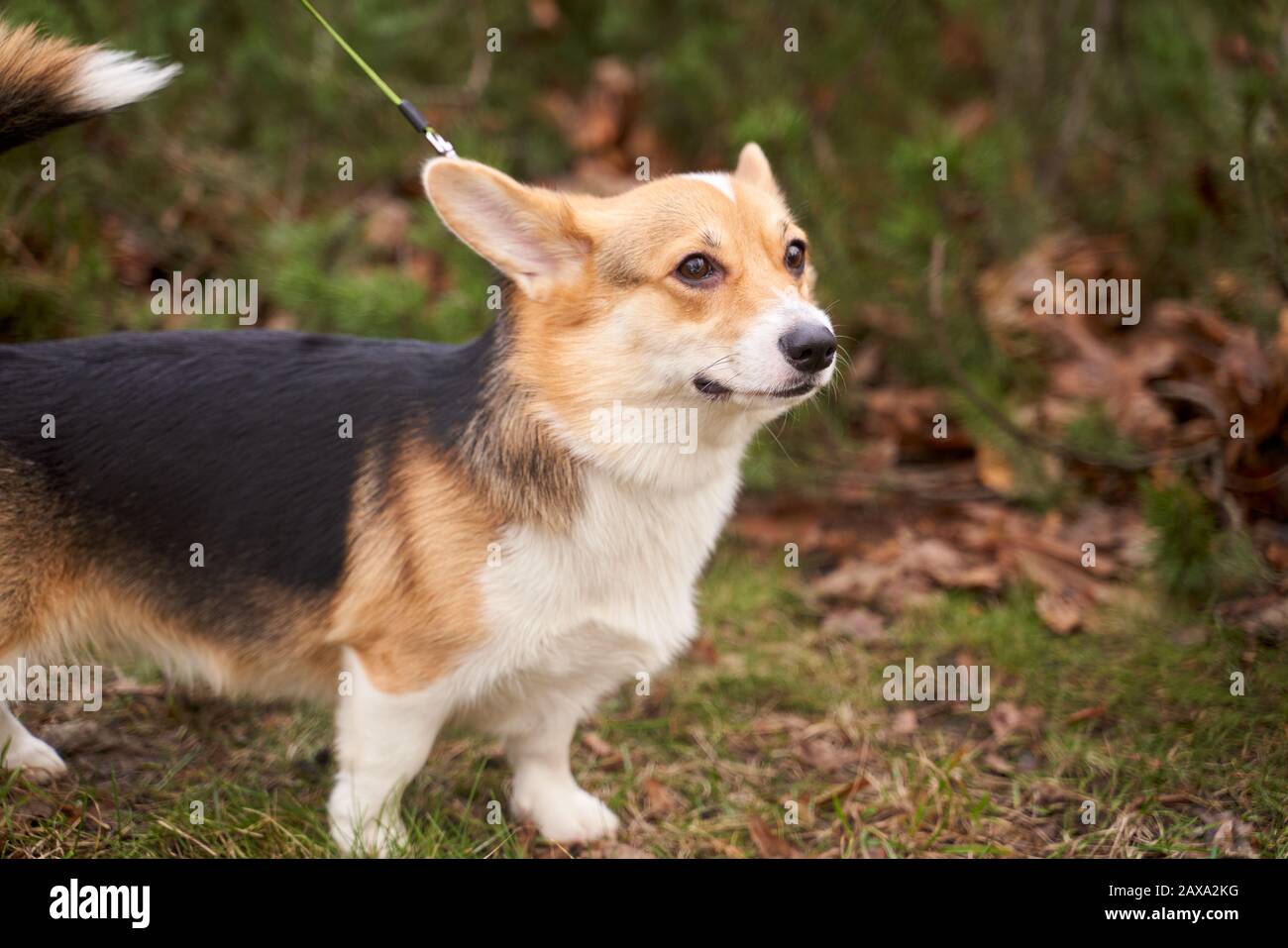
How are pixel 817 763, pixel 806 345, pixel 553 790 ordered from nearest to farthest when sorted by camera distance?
1. pixel 806 345
2. pixel 553 790
3. pixel 817 763

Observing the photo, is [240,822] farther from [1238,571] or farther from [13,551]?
[1238,571]

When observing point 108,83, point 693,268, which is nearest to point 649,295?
point 693,268

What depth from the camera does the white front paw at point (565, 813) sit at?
3.65m

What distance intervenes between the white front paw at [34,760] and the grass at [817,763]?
0.05 meters

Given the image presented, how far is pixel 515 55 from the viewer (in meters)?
7.21

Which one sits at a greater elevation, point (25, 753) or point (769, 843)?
point (25, 753)

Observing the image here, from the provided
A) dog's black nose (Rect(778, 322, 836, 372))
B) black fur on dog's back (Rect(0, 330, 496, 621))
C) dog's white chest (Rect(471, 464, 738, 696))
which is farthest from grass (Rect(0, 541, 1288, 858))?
dog's black nose (Rect(778, 322, 836, 372))

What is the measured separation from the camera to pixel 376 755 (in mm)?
3371

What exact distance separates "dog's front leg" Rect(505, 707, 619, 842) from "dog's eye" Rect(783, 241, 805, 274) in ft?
4.81

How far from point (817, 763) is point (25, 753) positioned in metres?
2.49

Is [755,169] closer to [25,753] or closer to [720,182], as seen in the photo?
[720,182]

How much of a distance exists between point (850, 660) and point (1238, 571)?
1.43 m

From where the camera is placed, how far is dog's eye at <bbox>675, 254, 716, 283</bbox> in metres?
3.19

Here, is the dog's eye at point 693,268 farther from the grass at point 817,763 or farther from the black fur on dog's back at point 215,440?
the grass at point 817,763
